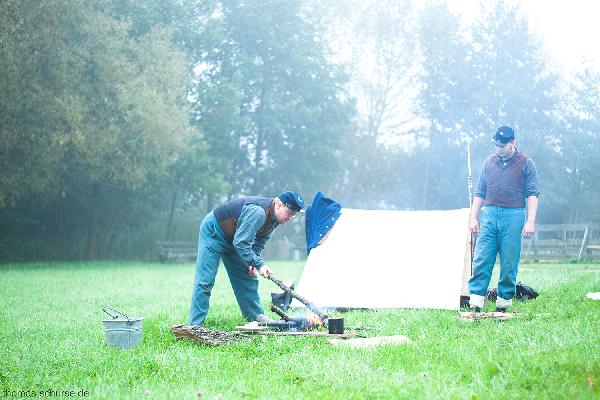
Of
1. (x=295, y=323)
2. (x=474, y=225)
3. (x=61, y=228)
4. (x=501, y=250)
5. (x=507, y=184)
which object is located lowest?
(x=61, y=228)

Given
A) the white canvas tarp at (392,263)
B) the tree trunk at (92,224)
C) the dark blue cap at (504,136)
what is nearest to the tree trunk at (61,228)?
the tree trunk at (92,224)

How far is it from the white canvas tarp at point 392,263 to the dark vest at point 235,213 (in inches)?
74.1

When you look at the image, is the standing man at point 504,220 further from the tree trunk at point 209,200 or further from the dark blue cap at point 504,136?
the tree trunk at point 209,200

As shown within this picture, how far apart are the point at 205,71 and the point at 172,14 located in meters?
3.12

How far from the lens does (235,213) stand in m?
6.35

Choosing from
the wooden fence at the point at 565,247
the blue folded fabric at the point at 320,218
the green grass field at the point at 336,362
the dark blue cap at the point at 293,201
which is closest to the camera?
the green grass field at the point at 336,362

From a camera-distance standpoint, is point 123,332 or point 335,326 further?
point 335,326

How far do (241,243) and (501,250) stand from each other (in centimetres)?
287

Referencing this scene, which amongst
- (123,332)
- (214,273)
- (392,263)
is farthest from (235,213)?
(392,263)

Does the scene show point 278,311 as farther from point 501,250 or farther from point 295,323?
point 501,250

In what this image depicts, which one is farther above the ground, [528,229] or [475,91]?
[475,91]

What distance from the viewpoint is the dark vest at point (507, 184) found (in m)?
7.27

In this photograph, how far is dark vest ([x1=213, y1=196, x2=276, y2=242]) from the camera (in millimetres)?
6258

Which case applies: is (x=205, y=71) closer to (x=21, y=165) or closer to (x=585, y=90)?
(x=21, y=165)
